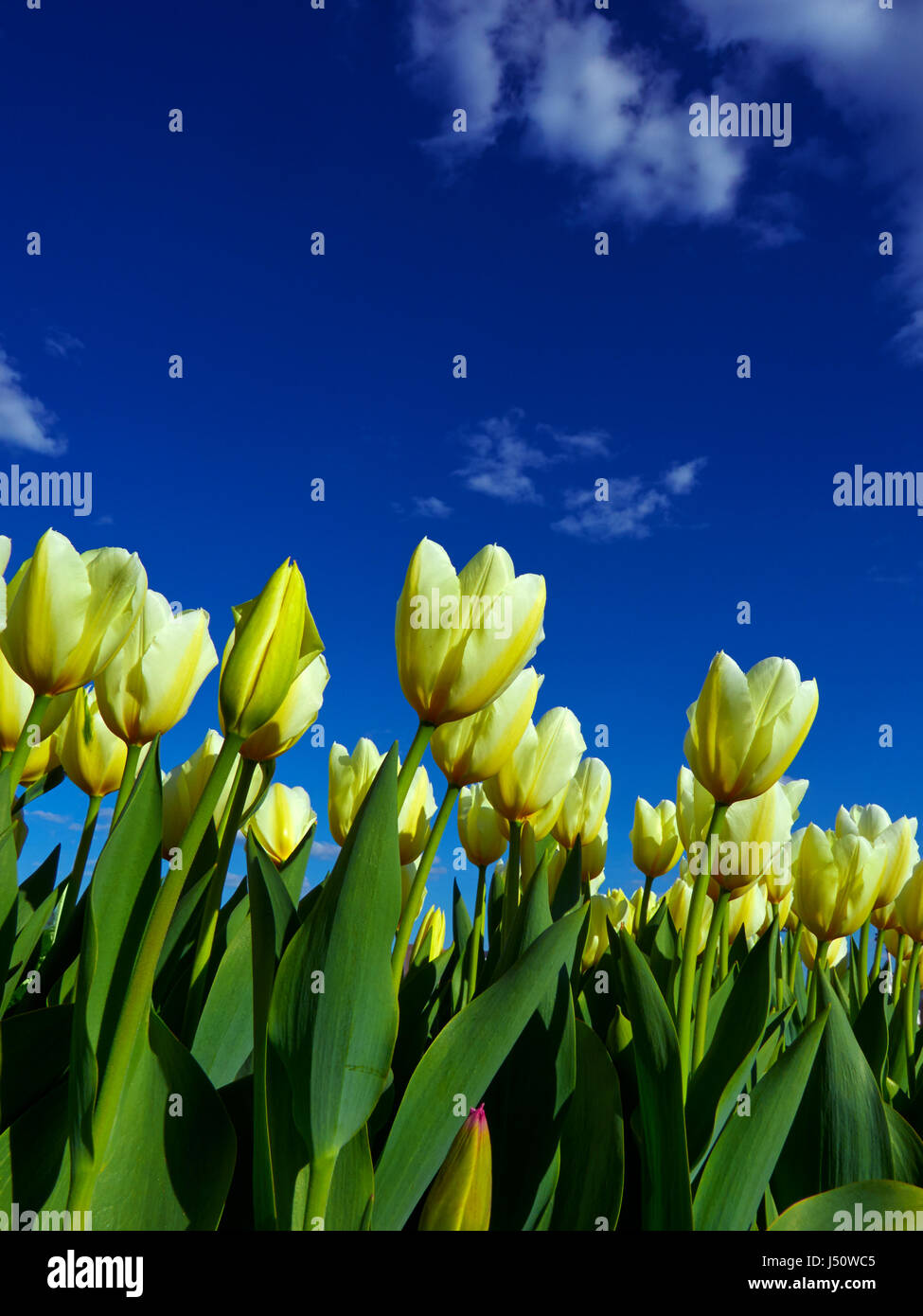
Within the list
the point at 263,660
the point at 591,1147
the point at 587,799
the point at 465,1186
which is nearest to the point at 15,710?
the point at 263,660

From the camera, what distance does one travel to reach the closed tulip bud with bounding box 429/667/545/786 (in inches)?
53.7

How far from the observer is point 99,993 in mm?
942

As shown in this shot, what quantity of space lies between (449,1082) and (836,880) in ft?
4.59

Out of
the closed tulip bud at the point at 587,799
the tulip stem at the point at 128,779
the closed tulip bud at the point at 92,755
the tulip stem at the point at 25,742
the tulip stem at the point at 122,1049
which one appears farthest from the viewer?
the closed tulip bud at the point at 587,799

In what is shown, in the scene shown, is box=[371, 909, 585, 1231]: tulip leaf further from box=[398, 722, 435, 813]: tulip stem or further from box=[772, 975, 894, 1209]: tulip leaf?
box=[772, 975, 894, 1209]: tulip leaf

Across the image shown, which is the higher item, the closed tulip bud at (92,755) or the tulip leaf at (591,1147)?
the closed tulip bud at (92,755)

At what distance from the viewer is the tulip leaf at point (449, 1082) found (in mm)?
1056

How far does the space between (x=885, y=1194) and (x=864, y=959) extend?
1570mm

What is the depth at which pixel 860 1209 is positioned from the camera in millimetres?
1267

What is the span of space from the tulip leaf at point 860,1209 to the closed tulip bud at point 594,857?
1200 millimetres

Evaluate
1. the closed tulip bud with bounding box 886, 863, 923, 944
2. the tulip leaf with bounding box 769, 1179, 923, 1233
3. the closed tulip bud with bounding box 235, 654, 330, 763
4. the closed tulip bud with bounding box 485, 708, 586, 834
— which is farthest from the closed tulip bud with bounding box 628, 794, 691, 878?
the closed tulip bud with bounding box 235, 654, 330, 763

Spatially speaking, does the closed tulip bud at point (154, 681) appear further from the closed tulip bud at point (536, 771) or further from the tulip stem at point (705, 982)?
the tulip stem at point (705, 982)

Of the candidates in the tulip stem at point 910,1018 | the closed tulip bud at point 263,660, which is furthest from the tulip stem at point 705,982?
the tulip stem at point 910,1018
